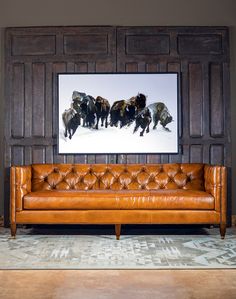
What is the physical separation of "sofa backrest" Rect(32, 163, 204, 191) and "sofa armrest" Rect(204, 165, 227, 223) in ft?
1.28

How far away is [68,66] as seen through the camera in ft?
15.6

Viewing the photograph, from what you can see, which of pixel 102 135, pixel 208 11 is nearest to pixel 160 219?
pixel 102 135

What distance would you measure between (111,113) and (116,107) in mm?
89

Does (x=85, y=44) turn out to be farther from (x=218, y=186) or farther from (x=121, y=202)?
(x=218, y=186)

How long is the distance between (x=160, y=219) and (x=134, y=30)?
Answer: 2205 millimetres

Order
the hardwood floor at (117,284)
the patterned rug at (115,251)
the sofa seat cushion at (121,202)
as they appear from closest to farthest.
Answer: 1. the hardwood floor at (117,284)
2. the patterned rug at (115,251)
3. the sofa seat cushion at (121,202)

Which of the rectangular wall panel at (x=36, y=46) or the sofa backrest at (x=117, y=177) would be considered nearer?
the sofa backrest at (x=117, y=177)

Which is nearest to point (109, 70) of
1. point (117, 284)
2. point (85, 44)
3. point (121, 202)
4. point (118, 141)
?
point (85, 44)

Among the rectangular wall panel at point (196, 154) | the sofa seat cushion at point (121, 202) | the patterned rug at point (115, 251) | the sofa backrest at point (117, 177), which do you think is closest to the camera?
the patterned rug at point (115, 251)

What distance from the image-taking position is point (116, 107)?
4754 mm

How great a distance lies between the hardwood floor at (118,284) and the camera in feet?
7.54

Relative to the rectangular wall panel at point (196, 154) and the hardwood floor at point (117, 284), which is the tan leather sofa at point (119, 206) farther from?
the hardwood floor at point (117, 284)

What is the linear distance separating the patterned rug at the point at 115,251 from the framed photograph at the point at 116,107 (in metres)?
1.15

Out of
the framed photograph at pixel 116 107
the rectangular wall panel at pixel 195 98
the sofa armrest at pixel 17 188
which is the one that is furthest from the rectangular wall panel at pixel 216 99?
the sofa armrest at pixel 17 188
